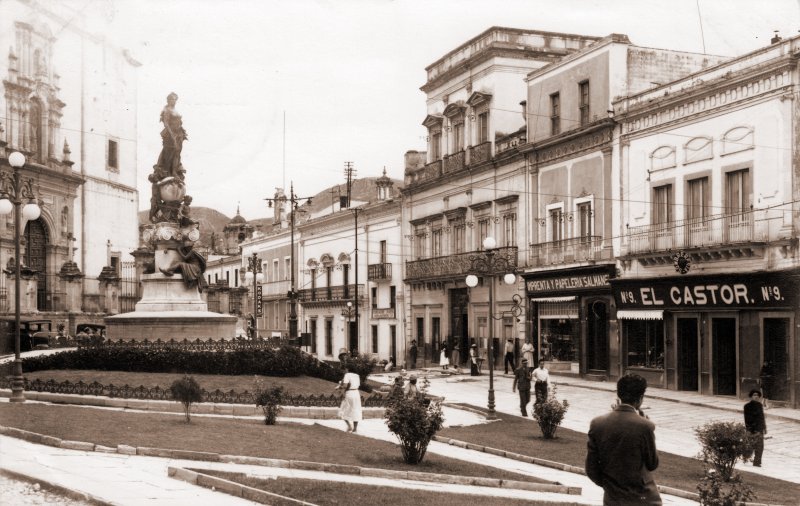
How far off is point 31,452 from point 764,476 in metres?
10.8

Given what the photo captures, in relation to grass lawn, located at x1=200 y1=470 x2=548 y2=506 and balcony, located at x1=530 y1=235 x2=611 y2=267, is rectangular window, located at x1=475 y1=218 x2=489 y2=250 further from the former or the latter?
grass lawn, located at x1=200 y1=470 x2=548 y2=506

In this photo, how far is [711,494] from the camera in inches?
361

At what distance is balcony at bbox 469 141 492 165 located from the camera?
3756 cm

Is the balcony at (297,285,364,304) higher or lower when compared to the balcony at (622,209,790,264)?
lower

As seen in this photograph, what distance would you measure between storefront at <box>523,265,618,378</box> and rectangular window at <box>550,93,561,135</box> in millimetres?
5086

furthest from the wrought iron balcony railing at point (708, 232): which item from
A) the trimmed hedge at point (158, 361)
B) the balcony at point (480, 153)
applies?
the trimmed hedge at point (158, 361)

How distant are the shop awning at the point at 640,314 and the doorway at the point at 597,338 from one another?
151cm

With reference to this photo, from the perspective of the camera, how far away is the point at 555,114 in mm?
32875

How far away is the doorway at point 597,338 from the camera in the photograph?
29.7 m

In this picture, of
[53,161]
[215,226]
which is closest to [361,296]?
[53,161]

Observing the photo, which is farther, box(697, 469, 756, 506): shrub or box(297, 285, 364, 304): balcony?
box(297, 285, 364, 304): balcony

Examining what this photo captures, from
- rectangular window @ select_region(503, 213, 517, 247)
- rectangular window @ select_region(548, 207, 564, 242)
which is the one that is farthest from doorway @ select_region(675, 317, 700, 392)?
rectangular window @ select_region(503, 213, 517, 247)

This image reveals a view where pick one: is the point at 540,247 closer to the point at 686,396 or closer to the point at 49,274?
the point at 686,396

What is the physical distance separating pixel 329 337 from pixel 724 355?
33.1 m
